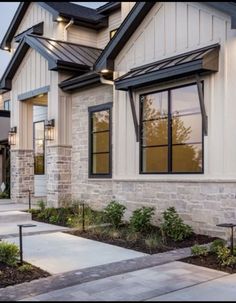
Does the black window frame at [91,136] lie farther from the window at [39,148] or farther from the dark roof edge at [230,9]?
the window at [39,148]

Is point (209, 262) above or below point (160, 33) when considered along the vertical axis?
below

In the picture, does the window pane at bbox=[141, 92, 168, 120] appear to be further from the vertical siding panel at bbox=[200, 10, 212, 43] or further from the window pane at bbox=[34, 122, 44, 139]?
the window pane at bbox=[34, 122, 44, 139]

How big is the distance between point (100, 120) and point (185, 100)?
3975mm

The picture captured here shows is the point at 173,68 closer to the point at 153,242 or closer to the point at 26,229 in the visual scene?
the point at 153,242

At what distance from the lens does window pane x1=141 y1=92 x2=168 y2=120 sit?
1006 cm

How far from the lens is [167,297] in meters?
5.02

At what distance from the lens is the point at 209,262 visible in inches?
267

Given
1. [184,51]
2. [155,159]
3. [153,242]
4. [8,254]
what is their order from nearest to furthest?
1. [8,254]
2. [153,242]
3. [184,51]
4. [155,159]

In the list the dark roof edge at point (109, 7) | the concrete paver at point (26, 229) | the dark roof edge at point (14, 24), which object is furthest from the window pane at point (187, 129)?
the dark roof edge at point (14, 24)

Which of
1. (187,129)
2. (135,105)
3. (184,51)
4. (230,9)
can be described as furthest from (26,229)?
(230,9)

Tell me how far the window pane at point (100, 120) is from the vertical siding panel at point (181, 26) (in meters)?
3.66

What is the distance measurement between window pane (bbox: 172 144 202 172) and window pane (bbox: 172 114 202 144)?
16cm

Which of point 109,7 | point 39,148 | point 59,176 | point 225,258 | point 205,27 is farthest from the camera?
point 39,148

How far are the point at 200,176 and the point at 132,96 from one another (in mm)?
3002
